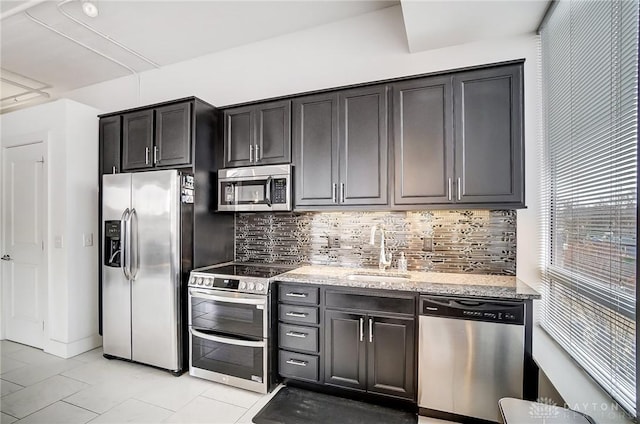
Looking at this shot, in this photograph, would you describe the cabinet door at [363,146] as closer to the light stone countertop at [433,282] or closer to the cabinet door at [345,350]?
the light stone countertop at [433,282]

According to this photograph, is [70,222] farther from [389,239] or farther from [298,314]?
[389,239]

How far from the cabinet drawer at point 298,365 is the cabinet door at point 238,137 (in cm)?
177

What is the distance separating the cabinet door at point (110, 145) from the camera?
335cm

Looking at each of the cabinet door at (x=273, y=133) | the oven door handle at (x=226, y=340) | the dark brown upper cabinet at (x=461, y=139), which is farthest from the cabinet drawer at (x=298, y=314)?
the cabinet door at (x=273, y=133)

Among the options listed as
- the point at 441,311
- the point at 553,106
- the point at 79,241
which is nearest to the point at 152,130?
the point at 79,241

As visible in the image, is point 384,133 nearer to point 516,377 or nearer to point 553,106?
point 553,106

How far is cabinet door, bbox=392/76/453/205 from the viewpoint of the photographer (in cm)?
241

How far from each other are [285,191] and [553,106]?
214 centimetres

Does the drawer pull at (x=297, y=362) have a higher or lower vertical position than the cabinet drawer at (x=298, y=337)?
→ lower

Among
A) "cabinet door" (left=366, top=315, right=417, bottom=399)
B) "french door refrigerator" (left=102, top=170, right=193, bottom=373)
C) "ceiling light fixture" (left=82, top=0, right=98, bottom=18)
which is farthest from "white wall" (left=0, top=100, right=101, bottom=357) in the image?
"cabinet door" (left=366, top=315, right=417, bottom=399)

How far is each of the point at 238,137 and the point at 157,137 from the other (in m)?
0.81

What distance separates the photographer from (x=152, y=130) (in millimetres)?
3133

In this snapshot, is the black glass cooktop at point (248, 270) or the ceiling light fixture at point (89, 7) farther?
the black glass cooktop at point (248, 270)

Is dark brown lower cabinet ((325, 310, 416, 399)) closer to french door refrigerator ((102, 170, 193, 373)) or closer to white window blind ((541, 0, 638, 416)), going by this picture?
white window blind ((541, 0, 638, 416))
